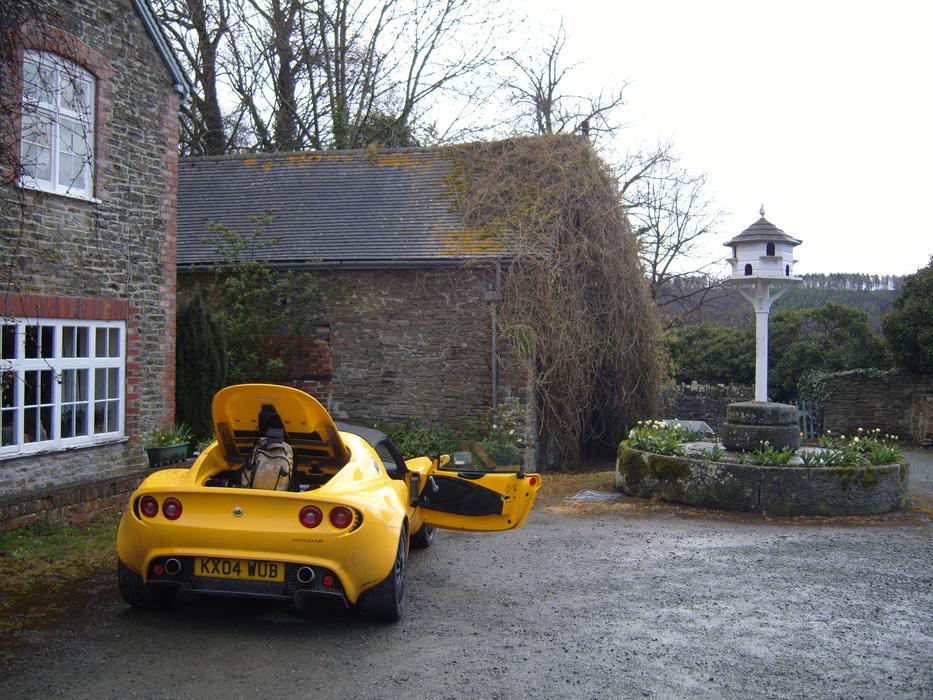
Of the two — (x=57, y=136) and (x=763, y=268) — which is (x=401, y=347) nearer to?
(x=763, y=268)

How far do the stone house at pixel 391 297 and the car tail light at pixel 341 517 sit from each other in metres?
10.0

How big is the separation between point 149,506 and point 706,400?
23.8 m

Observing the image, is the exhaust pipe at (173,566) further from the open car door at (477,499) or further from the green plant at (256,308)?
the green plant at (256,308)

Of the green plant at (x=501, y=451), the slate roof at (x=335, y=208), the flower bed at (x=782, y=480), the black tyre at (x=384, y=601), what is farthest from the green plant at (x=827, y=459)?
the black tyre at (x=384, y=601)

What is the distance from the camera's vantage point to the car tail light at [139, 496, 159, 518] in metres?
5.46

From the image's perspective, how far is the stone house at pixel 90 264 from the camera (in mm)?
9516

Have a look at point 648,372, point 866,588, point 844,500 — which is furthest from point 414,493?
point 648,372

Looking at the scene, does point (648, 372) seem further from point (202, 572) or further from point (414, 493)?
point (202, 572)

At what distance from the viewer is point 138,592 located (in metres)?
5.78

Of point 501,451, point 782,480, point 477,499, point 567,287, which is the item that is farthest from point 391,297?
point 477,499

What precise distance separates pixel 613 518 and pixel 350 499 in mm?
→ 5857

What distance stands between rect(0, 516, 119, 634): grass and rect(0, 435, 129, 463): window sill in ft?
4.04

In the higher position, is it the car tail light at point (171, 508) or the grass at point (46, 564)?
the car tail light at point (171, 508)

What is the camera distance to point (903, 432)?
2423 cm
